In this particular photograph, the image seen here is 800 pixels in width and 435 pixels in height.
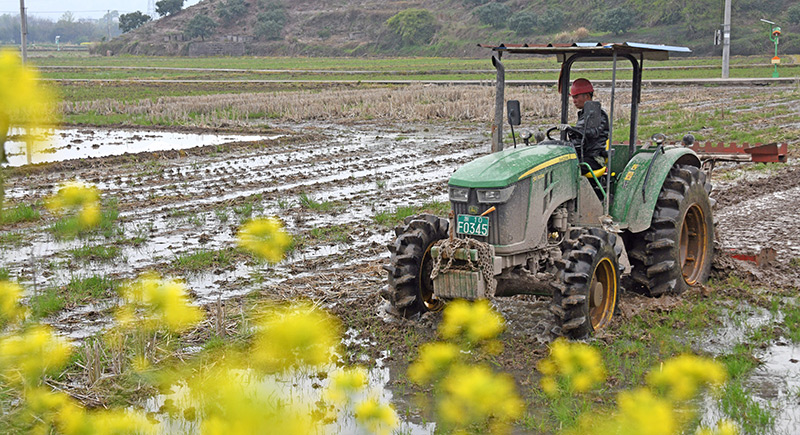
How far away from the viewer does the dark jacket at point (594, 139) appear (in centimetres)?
784

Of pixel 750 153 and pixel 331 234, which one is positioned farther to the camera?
pixel 331 234

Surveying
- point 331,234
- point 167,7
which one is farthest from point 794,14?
point 167,7

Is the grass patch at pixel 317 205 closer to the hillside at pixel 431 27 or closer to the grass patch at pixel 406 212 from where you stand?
the grass patch at pixel 406 212

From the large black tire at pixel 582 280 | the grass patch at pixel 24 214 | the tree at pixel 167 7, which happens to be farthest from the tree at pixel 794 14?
the tree at pixel 167 7

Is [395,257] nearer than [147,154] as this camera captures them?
Yes

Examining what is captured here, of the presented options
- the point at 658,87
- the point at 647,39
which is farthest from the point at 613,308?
the point at 647,39

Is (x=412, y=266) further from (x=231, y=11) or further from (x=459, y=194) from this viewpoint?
(x=231, y=11)

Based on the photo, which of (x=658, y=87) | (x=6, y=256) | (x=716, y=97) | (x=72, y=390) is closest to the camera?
(x=72, y=390)

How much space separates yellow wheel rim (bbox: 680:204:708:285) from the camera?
8.79m

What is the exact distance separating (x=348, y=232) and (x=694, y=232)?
4.90 meters

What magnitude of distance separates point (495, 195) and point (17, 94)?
5758 millimetres

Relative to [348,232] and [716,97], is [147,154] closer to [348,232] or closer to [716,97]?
[348,232]

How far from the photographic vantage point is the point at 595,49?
751cm

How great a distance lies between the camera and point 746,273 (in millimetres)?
9000
